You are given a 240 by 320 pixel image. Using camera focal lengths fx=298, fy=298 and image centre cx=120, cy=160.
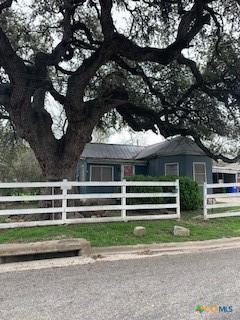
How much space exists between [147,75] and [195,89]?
91.1 inches

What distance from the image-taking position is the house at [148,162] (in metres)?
17.8

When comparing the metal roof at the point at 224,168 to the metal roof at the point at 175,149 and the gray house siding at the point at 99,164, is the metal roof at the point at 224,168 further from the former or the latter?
the gray house siding at the point at 99,164

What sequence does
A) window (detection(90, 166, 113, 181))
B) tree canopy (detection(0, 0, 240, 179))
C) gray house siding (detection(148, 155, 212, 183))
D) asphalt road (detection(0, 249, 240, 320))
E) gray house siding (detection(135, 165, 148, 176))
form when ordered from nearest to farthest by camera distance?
asphalt road (detection(0, 249, 240, 320)) → tree canopy (detection(0, 0, 240, 179)) → gray house siding (detection(148, 155, 212, 183)) → window (detection(90, 166, 113, 181)) → gray house siding (detection(135, 165, 148, 176))

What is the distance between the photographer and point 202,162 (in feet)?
59.3

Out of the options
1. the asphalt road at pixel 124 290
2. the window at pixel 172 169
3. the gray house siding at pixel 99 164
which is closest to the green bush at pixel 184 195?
the window at pixel 172 169

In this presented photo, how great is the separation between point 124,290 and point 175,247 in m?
3.16

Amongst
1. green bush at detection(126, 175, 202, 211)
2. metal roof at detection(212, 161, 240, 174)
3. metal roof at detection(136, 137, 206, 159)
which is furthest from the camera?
metal roof at detection(212, 161, 240, 174)

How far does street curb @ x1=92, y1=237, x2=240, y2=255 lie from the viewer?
676 cm

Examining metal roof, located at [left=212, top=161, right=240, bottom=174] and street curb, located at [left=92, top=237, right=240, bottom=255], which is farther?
metal roof, located at [left=212, top=161, right=240, bottom=174]

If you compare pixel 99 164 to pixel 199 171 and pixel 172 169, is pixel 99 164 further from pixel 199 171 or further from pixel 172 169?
pixel 199 171

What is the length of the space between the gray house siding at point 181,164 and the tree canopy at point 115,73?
8.86ft

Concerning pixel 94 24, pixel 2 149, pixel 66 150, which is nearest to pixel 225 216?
pixel 66 150

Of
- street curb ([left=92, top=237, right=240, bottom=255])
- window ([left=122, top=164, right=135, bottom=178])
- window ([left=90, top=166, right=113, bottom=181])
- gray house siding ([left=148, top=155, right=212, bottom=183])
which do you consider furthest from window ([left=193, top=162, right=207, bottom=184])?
street curb ([left=92, top=237, right=240, bottom=255])

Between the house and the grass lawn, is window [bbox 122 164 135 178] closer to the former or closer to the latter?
the house
